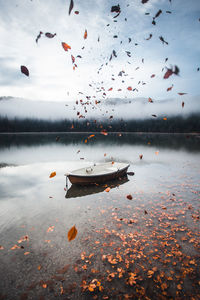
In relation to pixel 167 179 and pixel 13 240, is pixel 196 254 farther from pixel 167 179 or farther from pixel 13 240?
pixel 167 179

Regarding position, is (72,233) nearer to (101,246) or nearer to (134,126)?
(101,246)

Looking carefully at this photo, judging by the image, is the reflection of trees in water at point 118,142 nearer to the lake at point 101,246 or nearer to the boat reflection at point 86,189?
the boat reflection at point 86,189

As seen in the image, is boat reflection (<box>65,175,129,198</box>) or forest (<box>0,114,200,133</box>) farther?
forest (<box>0,114,200,133</box>)

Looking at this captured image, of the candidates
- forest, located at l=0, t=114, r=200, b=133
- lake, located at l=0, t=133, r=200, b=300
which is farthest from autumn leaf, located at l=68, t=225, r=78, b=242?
forest, located at l=0, t=114, r=200, b=133

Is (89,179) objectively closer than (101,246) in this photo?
No

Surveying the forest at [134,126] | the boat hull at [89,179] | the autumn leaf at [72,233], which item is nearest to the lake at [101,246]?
the autumn leaf at [72,233]

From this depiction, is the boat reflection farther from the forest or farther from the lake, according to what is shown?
the forest

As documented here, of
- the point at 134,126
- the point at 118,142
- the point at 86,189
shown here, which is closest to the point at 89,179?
the point at 86,189

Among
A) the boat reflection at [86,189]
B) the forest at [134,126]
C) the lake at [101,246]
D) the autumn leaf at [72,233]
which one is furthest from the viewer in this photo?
the forest at [134,126]

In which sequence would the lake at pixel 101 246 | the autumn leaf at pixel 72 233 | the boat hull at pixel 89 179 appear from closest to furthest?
the lake at pixel 101 246, the autumn leaf at pixel 72 233, the boat hull at pixel 89 179

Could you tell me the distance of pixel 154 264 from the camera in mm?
5473

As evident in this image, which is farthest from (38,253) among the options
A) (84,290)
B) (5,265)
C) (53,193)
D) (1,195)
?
(1,195)

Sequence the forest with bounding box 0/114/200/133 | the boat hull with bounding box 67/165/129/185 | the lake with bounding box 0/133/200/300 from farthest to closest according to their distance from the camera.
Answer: the forest with bounding box 0/114/200/133, the boat hull with bounding box 67/165/129/185, the lake with bounding box 0/133/200/300

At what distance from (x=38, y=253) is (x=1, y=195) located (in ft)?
26.5
